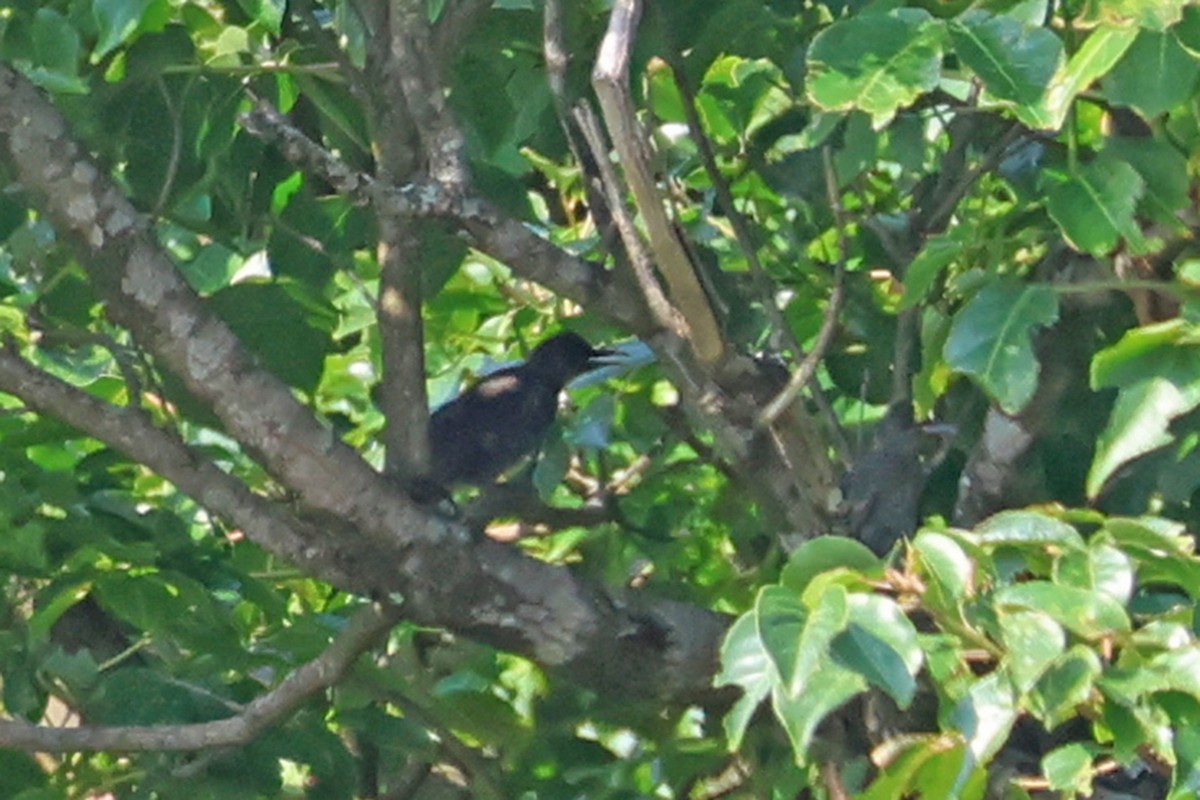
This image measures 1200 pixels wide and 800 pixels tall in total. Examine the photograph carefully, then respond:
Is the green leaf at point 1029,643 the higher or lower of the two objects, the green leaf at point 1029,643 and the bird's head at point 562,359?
the higher

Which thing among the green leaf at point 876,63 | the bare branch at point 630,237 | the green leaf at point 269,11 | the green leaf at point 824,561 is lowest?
the green leaf at point 824,561

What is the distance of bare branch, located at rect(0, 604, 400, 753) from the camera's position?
67.9 inches

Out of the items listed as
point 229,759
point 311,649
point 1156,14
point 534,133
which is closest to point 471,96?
point 534,133

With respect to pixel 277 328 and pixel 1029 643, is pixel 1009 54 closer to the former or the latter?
pixel 1029 643

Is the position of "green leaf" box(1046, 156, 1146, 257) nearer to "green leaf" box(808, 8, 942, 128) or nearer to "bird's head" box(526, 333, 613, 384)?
"green leaf" box(808, 8, 942, 128)

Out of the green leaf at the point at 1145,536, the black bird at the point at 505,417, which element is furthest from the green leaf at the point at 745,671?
the black bird at the point at 505,417

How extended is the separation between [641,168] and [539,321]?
94 centimetres

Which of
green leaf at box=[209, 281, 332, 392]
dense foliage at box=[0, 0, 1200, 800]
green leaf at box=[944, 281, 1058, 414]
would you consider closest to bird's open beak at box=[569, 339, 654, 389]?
dense foliage at box=[0, 0, 1200, 800]

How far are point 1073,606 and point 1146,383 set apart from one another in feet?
0.62

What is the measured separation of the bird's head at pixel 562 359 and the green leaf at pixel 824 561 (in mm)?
Result: 1978

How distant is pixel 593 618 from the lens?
179cm

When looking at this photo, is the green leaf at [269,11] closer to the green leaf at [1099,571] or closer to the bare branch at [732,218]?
the bare branch at [732,218]

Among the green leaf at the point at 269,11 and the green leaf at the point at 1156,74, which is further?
the green leaf at the point at 269,11

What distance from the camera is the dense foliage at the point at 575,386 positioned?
134cm
